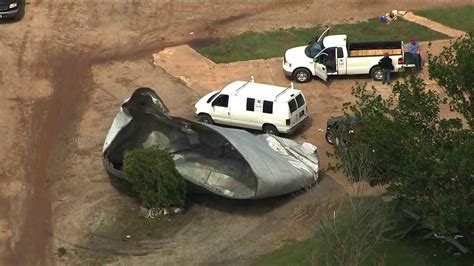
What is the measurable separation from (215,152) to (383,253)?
7.97m

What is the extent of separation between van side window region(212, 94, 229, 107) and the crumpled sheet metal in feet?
8.97

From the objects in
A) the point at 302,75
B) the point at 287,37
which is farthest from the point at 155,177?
the point at 287,37

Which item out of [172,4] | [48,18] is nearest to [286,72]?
[172,4]

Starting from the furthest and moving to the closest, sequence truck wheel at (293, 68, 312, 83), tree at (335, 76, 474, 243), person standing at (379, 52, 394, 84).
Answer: truck wheel at (293, 68, 312, 83)
person standing at (379, 52, 394, 84)
tree at (335, 76, 474, 243)

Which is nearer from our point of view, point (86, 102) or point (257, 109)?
point (257, 109)

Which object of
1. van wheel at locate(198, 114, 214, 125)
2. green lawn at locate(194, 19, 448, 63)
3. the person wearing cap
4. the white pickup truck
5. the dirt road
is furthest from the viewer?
green lawn at locate(194, 19, 448, 63)

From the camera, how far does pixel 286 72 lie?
35.2 metres

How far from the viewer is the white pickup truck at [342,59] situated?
1353 inches

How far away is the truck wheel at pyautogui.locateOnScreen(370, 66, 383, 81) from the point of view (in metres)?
34.5

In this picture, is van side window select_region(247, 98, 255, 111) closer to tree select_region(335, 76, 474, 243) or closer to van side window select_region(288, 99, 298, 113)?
van side window select_region(288, 99, 298, 113)

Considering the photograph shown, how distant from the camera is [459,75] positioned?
1969 cm

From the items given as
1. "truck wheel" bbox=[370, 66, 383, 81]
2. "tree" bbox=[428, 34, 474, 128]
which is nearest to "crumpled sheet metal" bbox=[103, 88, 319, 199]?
"truck wheel" bbox=[370, 66, 383, 81]

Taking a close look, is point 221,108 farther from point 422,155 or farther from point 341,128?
point 422,155

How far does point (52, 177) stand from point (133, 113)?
3.65 m
